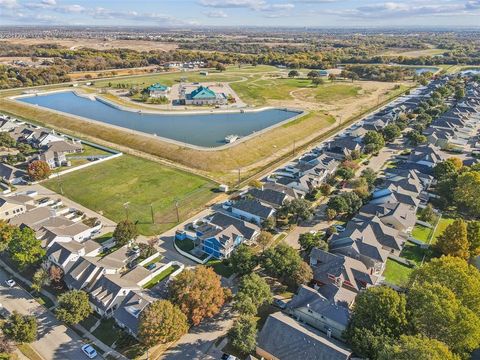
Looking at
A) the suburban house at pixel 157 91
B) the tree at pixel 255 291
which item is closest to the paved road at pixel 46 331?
the tree at pixel 255 291

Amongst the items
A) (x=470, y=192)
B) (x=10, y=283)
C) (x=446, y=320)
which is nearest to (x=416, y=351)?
(x=446, y=320)

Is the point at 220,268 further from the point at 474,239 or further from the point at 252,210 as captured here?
the point at 474,239

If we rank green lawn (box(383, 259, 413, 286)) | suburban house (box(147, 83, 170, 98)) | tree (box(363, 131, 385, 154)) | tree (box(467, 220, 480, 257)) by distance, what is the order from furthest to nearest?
suburban house (box(147, 83, 170, 98))
tree (box(363, 131, 385, 154))
tree (box(467, 220, 480, 257))
green lawn (box(383, 259, 413, 286))

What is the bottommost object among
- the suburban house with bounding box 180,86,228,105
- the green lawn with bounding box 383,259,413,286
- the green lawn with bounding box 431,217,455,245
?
the green lawn with bounding box 383,259,413,286

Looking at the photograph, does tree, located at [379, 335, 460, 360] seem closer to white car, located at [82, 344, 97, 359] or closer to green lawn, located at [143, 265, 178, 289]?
white car, located at [82, 344, 97, 359]

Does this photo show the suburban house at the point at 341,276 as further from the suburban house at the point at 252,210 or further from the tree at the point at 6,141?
the tree at the point at 6,141

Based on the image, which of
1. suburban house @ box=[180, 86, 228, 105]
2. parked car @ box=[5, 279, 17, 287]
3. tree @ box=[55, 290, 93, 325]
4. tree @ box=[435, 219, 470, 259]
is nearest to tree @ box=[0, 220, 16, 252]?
parked car @ box=[5, 279, 17, 287]
